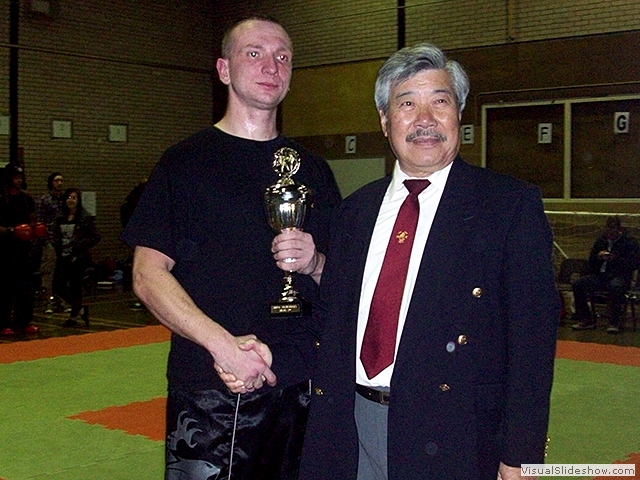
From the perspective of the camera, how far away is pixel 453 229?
240 cm

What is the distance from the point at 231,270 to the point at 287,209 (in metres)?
0.29

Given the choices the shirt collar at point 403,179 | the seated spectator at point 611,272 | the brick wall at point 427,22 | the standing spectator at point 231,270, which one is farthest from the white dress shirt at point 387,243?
the brick wall at point 427,22

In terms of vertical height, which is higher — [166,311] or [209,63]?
[209,63]

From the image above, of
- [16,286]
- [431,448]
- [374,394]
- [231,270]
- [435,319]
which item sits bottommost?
[16,286]

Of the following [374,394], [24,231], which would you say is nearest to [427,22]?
[24,231]

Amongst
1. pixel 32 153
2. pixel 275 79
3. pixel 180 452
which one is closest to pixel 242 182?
pixel 275 79

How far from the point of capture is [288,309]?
9.11ft

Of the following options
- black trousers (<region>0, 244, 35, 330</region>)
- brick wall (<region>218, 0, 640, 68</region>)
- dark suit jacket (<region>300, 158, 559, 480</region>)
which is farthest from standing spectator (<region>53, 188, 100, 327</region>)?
dark suit jacket (<region>300, 158, 559, 480</region>)

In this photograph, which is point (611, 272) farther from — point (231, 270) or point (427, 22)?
point (231, 270)

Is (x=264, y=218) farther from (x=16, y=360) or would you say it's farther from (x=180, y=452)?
(x=16, y=360)

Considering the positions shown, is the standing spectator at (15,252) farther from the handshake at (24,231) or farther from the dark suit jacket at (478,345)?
the dark suit jacket at (478,345)

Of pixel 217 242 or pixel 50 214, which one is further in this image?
pixel 50 214

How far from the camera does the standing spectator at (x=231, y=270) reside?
2764 millimetres

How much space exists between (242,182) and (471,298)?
0.95 meters
